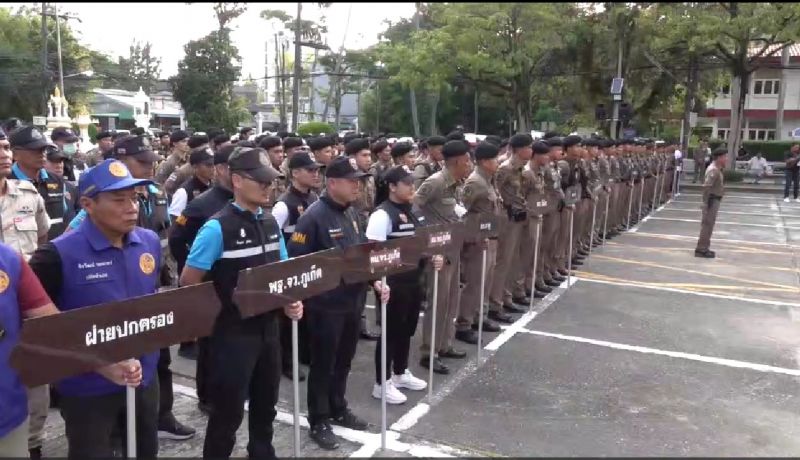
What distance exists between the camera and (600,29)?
25641 mm

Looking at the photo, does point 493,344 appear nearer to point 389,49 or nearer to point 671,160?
point 671,160

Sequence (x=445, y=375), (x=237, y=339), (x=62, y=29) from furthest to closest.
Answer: (x=62, y=29) < (x=445, y=375) < (x=237, y=339)

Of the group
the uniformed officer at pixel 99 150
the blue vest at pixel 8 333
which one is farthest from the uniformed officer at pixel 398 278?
the uniformed officer at pixel 99 150

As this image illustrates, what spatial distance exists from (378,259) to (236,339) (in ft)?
3.88

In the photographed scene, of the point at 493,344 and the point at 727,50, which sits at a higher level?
the point at 727,50

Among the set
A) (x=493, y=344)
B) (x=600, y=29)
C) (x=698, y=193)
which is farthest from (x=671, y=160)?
(x=493, y=344)

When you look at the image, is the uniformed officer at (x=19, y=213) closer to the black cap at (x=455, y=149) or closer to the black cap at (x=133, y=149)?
the black cap at (x=133, y=149)

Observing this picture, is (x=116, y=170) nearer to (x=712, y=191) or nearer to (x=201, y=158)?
(x=201, y=158)

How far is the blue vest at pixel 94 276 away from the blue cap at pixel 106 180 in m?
0.15

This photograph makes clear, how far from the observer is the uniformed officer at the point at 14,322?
245 centimetres

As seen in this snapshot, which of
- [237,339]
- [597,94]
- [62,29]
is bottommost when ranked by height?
[237,339]

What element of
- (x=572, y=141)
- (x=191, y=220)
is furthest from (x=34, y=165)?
(x=572, y=141)

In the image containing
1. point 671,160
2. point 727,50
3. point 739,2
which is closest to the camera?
point 671,160

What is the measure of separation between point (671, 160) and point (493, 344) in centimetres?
1559
